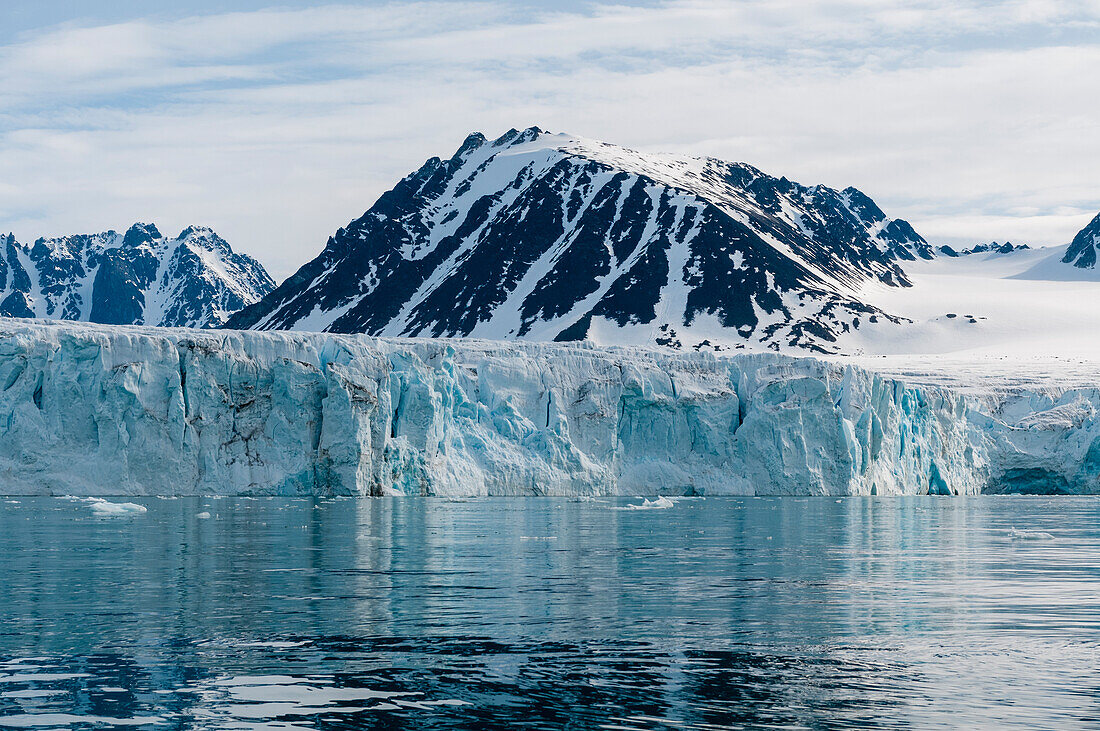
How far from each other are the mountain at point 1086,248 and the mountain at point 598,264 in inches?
1166

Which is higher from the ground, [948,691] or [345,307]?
[345,307]

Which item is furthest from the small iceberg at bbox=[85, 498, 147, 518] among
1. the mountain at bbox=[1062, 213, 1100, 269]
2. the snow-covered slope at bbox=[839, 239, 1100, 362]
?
the mountain at bbox=[1062, 213, 1100, 269]

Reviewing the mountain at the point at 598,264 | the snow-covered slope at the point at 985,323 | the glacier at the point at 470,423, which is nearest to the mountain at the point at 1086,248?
the snow-covered slope at the point at 985,323

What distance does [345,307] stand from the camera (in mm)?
179875

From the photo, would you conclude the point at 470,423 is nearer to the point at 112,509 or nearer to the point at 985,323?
the point at 112,509

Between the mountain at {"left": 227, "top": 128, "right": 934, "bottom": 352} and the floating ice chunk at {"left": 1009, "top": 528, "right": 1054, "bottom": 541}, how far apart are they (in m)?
103

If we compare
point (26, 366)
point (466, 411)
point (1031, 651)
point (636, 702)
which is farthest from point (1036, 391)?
point (636, 702)

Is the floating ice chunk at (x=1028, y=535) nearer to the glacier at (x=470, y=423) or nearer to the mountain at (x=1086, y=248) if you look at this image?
the glacier at (x=470, y=423)

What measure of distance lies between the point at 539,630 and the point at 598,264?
150 meters

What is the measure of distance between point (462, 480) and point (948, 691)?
40105 mm

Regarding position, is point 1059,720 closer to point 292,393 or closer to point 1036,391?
point 292,393

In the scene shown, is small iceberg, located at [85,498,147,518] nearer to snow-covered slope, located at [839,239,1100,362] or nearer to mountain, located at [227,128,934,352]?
snow-covered slope, located at [839,239,1100,362]

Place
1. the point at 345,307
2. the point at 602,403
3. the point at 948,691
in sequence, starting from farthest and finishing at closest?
the point at 345,307
the point at 602,403
the point at 948,691

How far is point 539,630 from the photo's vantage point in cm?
1578
